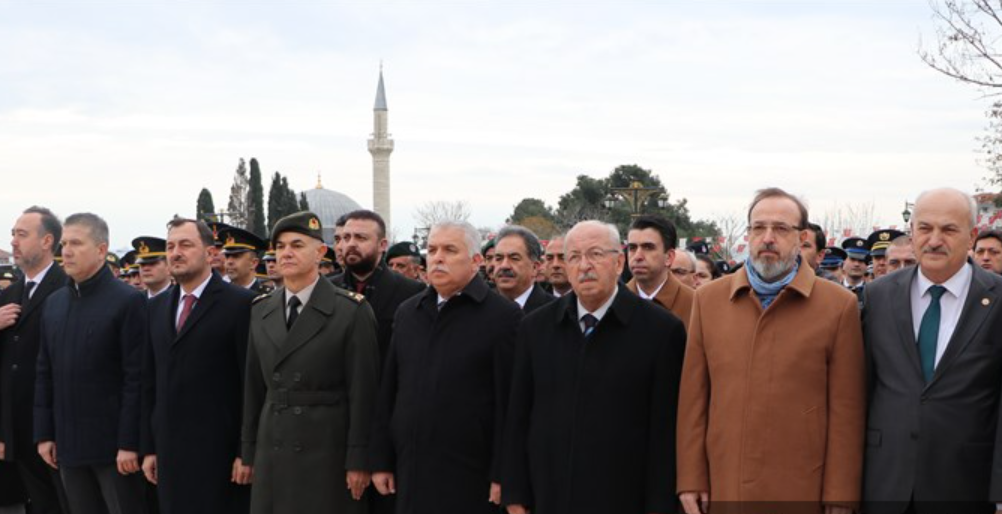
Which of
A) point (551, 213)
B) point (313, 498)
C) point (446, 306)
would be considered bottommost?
point (313, 498)

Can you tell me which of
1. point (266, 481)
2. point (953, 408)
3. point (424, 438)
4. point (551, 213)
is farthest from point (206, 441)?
point (551, 213)

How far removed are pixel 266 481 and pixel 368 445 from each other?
0.69 m

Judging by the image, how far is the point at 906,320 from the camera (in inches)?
180

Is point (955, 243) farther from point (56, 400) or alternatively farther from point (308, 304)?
point (56, 400)

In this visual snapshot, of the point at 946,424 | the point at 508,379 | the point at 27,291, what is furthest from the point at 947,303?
the point at 27,291

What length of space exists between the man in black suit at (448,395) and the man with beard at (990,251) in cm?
484

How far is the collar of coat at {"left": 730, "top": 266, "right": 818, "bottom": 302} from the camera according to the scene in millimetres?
4551

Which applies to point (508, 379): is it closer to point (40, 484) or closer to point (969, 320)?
point (969, 320)

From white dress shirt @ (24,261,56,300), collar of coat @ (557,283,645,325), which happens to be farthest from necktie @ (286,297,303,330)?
white dress shirt @ (24,261,56,300)

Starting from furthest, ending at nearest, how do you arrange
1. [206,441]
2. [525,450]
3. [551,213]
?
1. [551,213]
2. [206,441]
3. [525,450]

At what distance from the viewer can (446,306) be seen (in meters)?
5.65

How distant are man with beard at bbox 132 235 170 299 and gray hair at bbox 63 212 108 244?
1016mm

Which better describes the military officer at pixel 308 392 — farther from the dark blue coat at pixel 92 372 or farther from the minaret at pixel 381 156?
Result: the minaret at pixel 381 156

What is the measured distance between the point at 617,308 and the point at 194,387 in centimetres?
308
